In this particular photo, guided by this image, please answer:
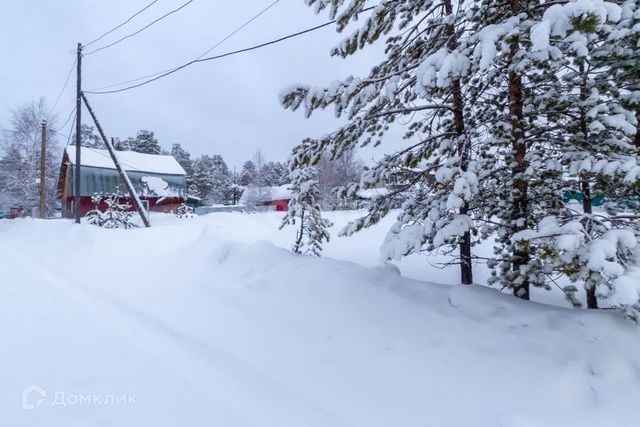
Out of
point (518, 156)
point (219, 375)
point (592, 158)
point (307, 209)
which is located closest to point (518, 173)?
point (518, 156)

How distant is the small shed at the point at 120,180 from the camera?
88.8 ft

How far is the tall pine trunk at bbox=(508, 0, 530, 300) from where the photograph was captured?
3.56 metres

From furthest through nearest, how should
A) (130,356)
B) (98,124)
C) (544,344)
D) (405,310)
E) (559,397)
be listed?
(98,124) < (405,310) < (130,356) < (544,344) < (559,397)

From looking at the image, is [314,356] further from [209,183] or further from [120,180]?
[209,183]

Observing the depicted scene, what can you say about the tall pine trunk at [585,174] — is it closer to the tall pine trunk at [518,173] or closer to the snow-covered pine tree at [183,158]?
the tall pine trunk at [518,173]

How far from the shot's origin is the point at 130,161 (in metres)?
30.0

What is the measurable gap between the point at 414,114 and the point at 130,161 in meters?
31.7

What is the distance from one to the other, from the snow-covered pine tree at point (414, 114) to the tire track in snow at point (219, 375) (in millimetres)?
1576

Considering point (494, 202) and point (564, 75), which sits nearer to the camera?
point (564, 75)

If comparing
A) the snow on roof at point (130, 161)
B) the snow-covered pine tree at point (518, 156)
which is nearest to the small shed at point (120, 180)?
the snow on roof at point (130, 161)

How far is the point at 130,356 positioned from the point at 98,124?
13.2 m

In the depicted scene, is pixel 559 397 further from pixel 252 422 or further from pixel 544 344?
pixel 252 422

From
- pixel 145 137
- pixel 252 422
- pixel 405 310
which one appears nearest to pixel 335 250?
pixel 405 310

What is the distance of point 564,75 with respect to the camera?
3.56 metres
